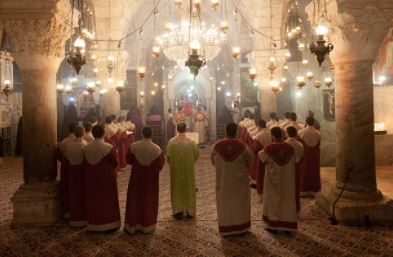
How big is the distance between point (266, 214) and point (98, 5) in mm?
10642

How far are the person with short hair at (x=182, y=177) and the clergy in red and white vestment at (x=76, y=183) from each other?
1.47m

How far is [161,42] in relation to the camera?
14.2 m

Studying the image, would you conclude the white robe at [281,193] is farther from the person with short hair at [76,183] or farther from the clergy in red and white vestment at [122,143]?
the clergy in red and white vestment at [122,143]

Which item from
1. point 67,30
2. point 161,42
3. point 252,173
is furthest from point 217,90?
point 67,30

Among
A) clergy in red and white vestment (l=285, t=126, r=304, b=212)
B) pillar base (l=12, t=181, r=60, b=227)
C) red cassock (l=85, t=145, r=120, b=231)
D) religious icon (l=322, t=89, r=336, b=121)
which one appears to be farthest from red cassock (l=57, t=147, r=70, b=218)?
religious icon (l=322, t=89, r=336, b=121)

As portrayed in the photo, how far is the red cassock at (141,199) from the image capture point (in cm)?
600

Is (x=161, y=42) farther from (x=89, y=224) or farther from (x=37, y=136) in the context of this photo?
(x=89, y=224)

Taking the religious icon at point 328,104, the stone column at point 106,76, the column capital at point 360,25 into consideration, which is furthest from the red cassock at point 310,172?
the stone column at point 106,76

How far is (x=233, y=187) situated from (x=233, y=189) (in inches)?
1.1

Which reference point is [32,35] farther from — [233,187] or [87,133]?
[233,187]

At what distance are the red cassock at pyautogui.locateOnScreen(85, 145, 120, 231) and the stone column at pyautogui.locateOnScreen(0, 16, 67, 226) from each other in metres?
0.89

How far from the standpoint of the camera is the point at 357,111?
643cm

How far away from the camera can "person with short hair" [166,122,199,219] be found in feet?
22.3

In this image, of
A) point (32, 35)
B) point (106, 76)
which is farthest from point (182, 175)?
point (106, 76)
